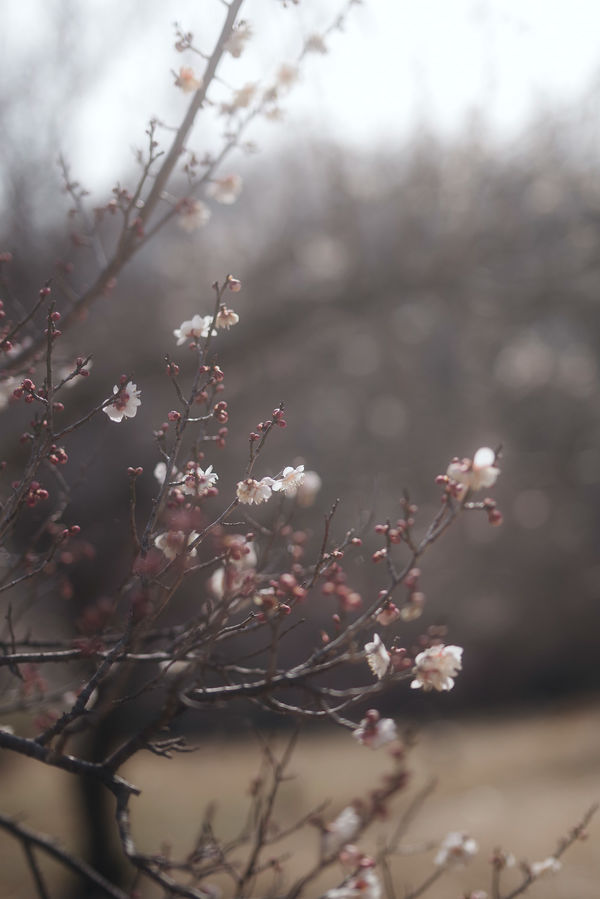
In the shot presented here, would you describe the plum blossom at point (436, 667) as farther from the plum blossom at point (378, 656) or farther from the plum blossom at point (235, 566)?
Answer: the plum blossom at point (235, 566)

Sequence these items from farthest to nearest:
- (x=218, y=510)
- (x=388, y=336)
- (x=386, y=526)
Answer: (x=388, y=336) < (x=218, y=510) < (x=386, y=526)

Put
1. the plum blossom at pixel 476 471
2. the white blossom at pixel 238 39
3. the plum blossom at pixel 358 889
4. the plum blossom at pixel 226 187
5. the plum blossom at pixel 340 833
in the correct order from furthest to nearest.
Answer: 1. the plum blossom at pixel 226 187
2. the white blossom at pixel 238 39
3. the plum blossom at pixel 340 833
4. the plum blossom at pixel 358 889
5. the plum blossom at pixel 476 471

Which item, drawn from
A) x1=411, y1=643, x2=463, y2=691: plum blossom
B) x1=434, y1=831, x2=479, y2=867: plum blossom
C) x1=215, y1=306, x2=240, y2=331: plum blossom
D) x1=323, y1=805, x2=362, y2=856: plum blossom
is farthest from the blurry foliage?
x1=411, y1=643, x2=463, y2=691: plum blossom

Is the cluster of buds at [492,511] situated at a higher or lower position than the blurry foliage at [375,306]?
lower

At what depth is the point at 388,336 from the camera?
8414 mm

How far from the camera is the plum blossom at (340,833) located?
1.94 meters

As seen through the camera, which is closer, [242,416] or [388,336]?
[242,416]

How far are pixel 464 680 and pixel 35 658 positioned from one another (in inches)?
435

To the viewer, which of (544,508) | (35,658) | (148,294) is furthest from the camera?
(544,508)

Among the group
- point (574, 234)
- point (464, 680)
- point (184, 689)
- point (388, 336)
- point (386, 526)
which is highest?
point (388, 336)

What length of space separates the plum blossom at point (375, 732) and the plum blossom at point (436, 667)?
0.10m

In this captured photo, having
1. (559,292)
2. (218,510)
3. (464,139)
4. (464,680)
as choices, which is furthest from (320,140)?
(464,680)

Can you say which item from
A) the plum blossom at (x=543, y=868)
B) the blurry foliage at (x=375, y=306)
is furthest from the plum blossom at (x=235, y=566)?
the blurry foliage at (x=375, y=306)

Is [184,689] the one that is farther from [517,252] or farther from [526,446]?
[526,446]
